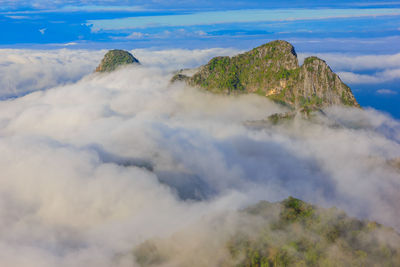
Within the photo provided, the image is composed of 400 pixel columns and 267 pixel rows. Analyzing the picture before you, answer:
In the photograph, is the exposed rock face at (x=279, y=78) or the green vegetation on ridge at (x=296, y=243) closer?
the green vegetation on ridge at (x=296, y=243)

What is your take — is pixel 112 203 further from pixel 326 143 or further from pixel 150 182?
pixel 326 143

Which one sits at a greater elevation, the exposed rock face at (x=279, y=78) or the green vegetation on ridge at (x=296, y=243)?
the exposed rock face at (x=279, y=78)

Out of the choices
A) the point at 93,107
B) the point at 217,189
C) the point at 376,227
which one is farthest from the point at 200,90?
the point at 376,227

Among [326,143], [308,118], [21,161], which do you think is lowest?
[21,161]

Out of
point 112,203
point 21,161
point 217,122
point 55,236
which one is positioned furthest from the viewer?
point 217,122

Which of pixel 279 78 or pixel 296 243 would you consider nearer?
pixel 296 243

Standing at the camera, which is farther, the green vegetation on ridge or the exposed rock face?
the exposed rock face

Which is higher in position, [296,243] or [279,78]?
[279,78]

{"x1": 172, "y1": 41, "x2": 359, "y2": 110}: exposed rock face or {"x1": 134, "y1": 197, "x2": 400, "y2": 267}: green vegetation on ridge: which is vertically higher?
{"x1": 172, "y1": 41, "x2": 359, "y2": 110}: exposed rock face
